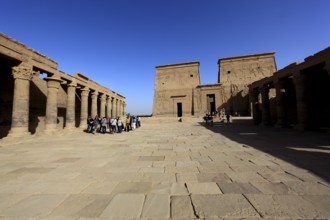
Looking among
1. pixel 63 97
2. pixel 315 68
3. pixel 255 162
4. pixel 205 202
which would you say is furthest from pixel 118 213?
pixel 63 97

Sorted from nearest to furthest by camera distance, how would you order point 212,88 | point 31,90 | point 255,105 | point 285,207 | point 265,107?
point 285,207 → point 31,90 → point 265,107 → point 255,105 → point 212,88

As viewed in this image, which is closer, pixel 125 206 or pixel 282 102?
pixel 125 206

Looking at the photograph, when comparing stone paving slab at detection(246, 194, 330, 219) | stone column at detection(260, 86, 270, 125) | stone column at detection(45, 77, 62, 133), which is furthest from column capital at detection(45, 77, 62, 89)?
stone column at detection(260, 86, 270, 125)

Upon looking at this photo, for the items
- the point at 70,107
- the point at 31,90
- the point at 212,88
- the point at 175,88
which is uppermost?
the point at 175,88

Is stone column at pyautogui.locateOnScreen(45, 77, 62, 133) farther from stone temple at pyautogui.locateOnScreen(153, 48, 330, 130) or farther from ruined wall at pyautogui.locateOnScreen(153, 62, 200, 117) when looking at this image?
ruined wall at pyautogui.locateOnScreen(153, 62, 200, 117)

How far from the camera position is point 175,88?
3738cm

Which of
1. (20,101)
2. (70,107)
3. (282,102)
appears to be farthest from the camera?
(70,107)

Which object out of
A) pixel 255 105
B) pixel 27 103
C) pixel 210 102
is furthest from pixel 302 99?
pixel 210 102

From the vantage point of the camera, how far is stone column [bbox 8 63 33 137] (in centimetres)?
1026

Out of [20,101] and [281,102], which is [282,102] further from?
[20,101]

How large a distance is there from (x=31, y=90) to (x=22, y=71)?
5.08 m

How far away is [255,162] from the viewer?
4.97 meters

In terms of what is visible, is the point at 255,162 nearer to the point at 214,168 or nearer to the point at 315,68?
the point at 214,168

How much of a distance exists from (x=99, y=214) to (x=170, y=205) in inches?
37.5
